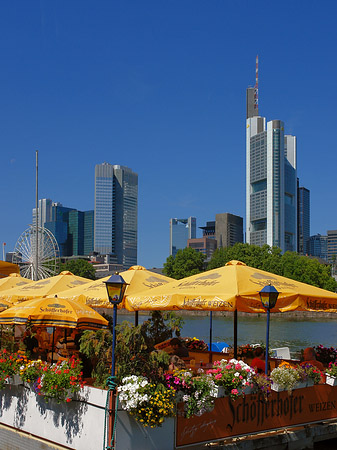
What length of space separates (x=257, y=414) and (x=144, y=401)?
8.52ft

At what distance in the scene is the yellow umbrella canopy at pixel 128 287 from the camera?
43.0 ft

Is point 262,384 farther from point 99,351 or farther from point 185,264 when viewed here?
point 185,264

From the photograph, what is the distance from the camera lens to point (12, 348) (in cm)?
1121

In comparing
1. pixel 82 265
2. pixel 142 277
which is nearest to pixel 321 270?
pixel 82 265

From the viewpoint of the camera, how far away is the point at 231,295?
963 cm

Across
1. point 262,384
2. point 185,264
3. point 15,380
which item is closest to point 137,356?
point 262,384

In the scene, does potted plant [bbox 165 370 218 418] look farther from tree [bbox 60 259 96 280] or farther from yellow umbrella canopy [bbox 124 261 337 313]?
tree [bbox 60 259 96 280]

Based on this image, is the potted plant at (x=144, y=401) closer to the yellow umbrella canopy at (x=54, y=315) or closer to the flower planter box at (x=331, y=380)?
the yellow umbrella canopy at (x=54, y=315)

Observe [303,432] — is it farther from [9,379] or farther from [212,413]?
[9,379]

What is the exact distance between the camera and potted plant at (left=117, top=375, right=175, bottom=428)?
26.0ft

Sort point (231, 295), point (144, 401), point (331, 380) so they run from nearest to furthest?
point (144, 401) < point (231, 295) < point (331, 380)

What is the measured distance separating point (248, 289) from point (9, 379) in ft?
14.8

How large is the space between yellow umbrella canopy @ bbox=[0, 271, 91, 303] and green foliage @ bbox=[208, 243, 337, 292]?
9538 centimetres

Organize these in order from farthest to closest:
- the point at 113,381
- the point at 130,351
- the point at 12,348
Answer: the point at 12,348 → the point at 130,351 → the point at 113,381
